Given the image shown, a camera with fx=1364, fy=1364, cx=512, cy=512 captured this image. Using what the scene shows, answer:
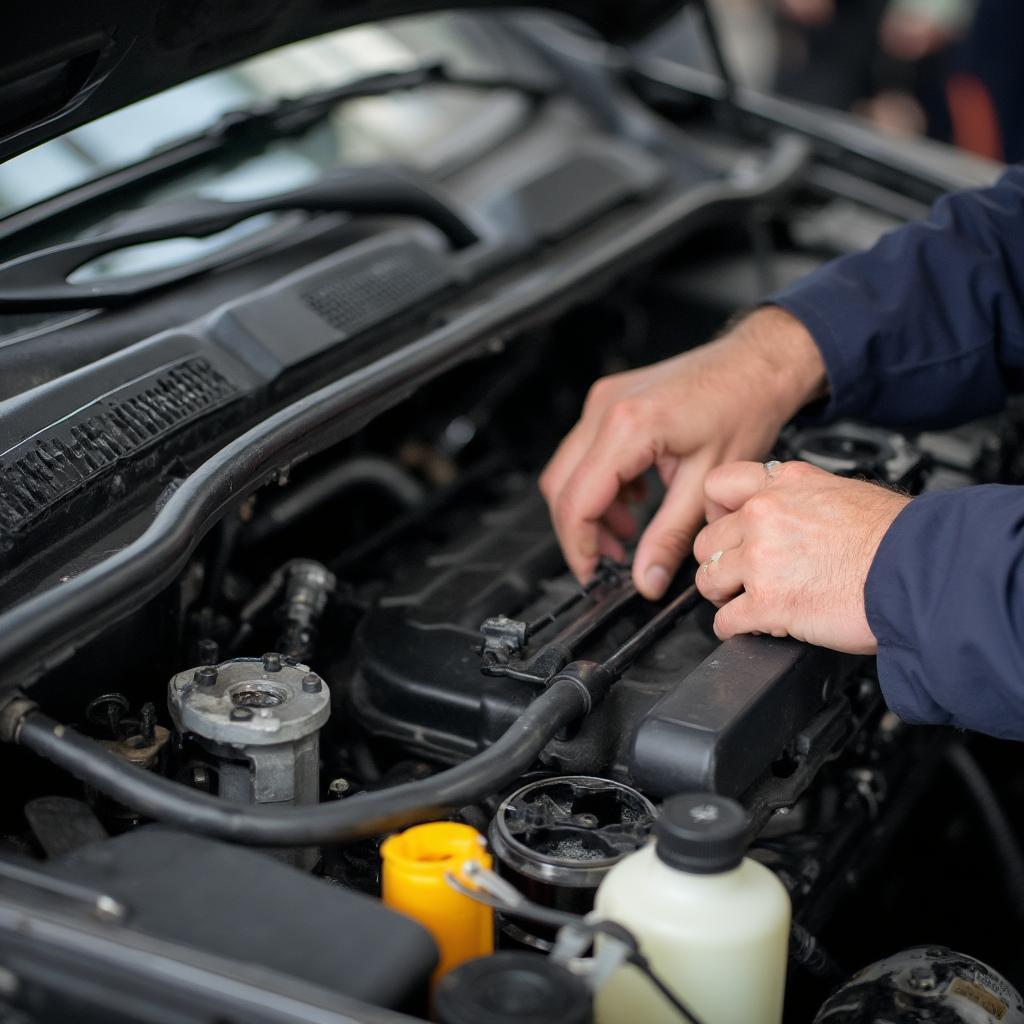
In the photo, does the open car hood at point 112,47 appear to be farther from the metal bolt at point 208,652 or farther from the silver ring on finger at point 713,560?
the silver ring on finger at point 713,560

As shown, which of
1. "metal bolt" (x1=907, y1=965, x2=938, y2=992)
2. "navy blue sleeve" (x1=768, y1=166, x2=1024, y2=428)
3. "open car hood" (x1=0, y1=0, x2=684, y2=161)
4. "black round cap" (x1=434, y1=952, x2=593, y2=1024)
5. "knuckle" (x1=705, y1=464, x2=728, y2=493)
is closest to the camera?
"black round cap" (x1=434, y1=952, x2=593, y2=1024)

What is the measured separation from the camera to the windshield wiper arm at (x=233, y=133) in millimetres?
1580

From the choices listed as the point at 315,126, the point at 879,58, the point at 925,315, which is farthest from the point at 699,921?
the point at 879,58

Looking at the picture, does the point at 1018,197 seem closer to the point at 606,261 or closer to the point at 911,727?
the point at 606,261

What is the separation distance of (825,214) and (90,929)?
1.88 metres

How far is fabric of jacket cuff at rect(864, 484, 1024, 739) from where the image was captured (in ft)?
3.38

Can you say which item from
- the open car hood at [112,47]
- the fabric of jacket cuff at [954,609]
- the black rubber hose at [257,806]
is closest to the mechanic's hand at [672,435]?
the fabric of jacket cuff at [954,609]

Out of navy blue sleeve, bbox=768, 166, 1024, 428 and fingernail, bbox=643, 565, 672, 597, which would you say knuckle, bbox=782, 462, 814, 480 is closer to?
fingernail, bbox=643, 565, 672, 597

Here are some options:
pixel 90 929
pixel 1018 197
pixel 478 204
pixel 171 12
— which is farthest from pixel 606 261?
pixel 90 929

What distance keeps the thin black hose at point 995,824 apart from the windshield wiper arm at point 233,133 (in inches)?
48.0

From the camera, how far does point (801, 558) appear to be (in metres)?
1.18

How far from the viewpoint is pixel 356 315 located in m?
1.58

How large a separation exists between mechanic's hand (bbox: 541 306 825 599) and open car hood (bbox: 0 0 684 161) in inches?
22.2

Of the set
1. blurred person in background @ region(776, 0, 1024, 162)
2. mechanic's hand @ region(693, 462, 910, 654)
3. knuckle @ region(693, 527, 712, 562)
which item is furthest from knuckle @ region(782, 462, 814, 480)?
blurred person in background @ region(776, 0, 1024, 162)
